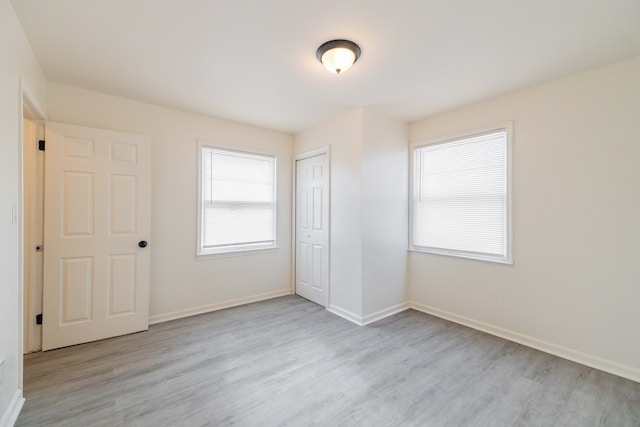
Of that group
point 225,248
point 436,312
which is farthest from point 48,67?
point 436,312

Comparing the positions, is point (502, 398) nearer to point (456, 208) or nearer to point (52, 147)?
point (456, 208)

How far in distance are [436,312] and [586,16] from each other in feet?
9.89

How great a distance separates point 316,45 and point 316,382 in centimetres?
253

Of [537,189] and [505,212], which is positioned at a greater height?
[537,189]

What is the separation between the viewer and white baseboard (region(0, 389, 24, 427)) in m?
1.56

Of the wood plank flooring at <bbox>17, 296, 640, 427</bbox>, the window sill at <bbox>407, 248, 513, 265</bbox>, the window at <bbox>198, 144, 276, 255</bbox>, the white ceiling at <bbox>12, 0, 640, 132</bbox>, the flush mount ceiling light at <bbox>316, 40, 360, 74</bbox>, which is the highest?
the white ceiling at <bbox>12, 0, 640, 132</bbox>

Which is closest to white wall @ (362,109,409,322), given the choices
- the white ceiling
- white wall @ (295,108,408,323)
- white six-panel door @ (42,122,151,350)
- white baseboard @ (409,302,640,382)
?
white wall @ (295,108,408,323)

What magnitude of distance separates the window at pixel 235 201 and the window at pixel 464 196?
2095mm

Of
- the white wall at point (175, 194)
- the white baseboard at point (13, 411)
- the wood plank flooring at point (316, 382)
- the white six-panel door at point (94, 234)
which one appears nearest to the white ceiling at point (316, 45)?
the white wall at point (175, 194)

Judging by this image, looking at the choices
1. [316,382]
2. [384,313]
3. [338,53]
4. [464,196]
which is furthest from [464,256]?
[338,53]

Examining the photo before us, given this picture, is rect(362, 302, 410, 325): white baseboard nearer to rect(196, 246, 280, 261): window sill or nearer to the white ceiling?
rect(196, 246, 280, 261): window sill

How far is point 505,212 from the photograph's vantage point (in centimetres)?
280

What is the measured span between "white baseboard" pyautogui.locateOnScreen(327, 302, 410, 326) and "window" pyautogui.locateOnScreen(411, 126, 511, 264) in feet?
2.70

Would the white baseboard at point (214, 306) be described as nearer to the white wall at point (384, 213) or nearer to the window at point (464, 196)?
the white wall at point (384, 213)
